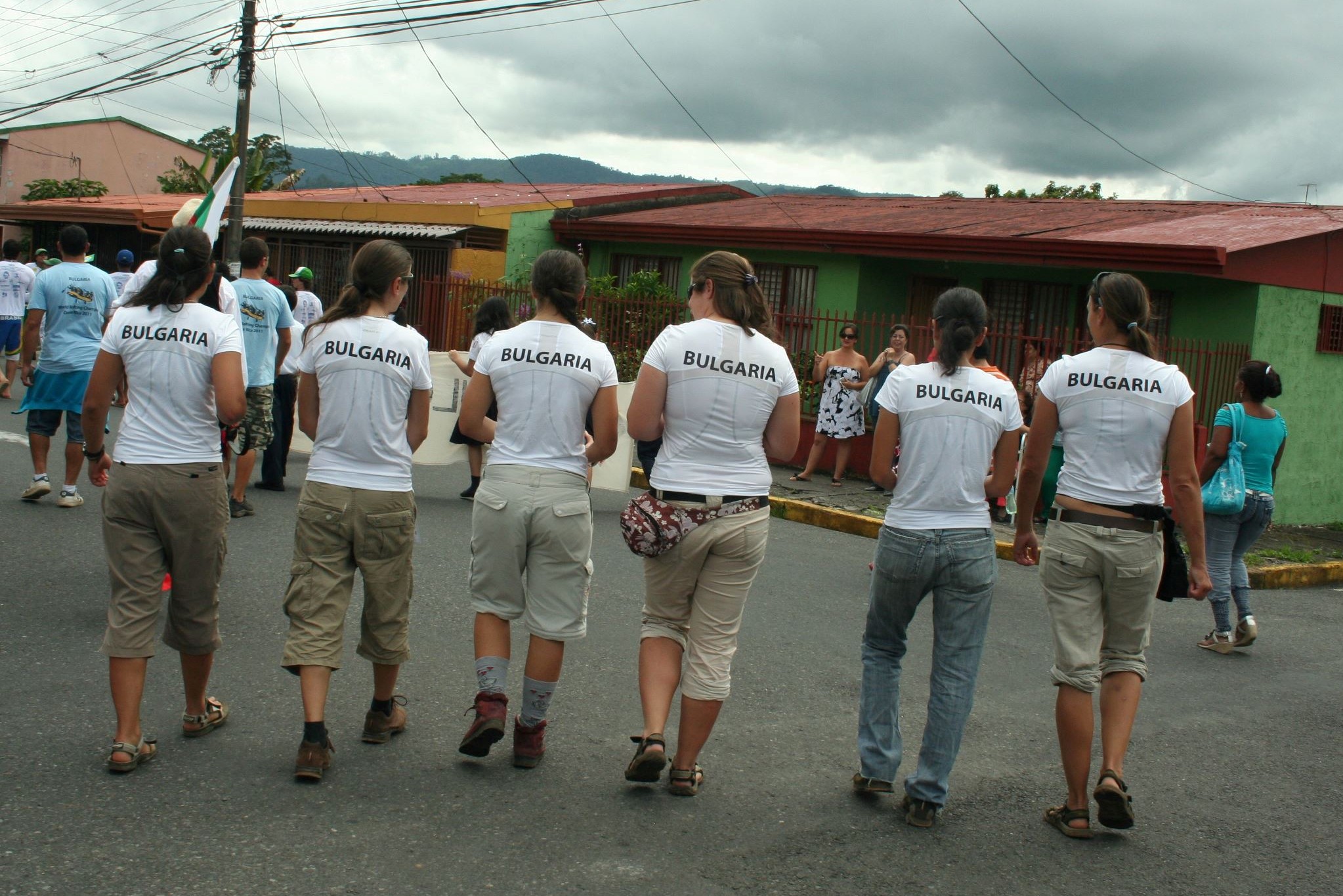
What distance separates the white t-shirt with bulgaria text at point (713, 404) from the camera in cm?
411

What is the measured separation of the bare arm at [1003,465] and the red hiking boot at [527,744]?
5.77 ft

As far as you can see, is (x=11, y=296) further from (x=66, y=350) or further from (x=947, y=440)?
(x=947, y=440)

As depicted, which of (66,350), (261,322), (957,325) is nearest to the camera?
(957,325)

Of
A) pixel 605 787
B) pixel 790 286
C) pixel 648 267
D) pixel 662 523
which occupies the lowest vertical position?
pixel 605 787

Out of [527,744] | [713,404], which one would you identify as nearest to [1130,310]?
[713,404]

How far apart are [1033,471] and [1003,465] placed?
0.52 feet

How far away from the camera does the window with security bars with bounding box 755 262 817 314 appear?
17234 millimetres

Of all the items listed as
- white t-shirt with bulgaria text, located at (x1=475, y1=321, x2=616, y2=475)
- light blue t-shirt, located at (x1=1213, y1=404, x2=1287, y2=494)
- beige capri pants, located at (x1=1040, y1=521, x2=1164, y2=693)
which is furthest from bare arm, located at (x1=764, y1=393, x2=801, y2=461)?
light blue t-shirt, located at (x1=1213, y1=404, x2=1287, y2=494)

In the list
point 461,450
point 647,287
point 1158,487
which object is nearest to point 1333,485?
point 647,287

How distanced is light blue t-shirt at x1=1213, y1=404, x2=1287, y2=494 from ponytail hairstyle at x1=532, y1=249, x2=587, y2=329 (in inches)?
182

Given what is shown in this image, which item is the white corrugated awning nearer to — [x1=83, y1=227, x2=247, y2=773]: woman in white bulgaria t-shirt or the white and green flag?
the white and green flag

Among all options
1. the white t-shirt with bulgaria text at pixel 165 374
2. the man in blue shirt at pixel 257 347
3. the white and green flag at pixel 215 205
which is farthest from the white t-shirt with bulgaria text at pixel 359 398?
the white and green flag at pixel 215 205

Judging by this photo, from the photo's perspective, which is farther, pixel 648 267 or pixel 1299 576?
pixel 648 267

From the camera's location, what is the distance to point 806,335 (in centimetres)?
1658
